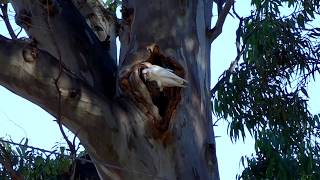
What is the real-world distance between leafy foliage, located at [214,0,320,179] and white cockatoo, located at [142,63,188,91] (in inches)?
116

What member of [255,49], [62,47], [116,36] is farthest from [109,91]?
[255,49]

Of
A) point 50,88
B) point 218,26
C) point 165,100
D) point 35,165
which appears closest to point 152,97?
point 165,100

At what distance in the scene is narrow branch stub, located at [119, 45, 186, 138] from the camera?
2.79m

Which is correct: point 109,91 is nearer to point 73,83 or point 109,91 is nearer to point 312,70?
point 73,83

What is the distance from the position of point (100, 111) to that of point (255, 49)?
320 cm

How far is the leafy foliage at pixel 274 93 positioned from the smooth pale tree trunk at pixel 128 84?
101 inches

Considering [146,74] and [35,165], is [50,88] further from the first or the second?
[35,165]

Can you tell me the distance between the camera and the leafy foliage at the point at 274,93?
18.7ft

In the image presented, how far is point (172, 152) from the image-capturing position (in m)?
2.79

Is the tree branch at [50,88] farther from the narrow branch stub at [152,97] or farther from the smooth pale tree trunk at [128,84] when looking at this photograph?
the narrow branch stub at [152,97]

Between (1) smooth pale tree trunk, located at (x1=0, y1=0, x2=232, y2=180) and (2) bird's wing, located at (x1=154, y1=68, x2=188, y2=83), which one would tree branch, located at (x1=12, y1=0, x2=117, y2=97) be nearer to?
(1) smooth pale tree trunk, located at (x1=0, y1=0, x2=232, y2=180)

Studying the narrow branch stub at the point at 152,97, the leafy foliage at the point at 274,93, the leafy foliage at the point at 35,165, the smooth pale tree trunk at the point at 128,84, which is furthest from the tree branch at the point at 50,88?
the leafy foliage at the point at 274,93

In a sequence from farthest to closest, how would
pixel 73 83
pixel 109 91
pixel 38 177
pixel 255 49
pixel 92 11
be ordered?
pixel 255 49 < pixel 38 177 < pixel 92 11 < pixel 109 91 < pixel 73 83

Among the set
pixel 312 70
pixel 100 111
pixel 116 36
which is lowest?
pixel 100 111
